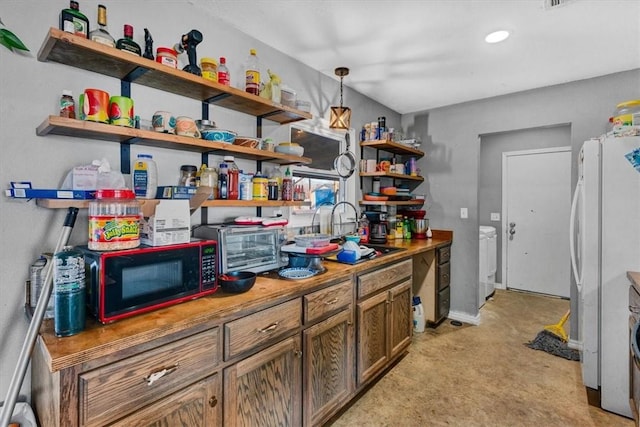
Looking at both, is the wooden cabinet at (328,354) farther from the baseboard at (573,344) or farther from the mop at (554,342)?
the baseboard at (573,344)

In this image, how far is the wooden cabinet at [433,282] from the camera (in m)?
3.26

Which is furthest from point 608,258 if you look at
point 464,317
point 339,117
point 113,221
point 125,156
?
point 125,156

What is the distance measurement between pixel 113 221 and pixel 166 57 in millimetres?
841

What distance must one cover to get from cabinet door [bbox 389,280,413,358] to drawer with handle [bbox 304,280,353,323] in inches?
21.9

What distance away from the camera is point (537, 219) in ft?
14.1

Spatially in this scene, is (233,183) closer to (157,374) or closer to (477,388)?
(157,374)

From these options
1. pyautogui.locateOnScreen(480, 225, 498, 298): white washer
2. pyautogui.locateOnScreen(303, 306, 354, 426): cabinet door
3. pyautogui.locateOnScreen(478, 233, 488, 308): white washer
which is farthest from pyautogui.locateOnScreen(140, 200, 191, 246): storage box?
pyautogui.locateOnScreen(480, 225, 498, 298): white washer

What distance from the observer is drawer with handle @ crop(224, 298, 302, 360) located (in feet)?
4.17

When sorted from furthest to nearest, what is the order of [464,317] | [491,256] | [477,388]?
1. [491,256]
2. [464,317]
3. [477,388]

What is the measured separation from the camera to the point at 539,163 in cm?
426

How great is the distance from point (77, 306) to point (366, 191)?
2.74m

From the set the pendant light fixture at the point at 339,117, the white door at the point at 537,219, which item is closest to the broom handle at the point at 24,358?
the pendant light fixture at the point at 339,117

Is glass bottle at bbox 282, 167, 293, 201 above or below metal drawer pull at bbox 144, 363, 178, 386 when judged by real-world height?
above

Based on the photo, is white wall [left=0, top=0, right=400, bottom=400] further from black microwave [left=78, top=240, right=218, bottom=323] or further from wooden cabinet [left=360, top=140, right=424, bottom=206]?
wooden cabinet [left=360, top=140, right=424, bottom=206]
